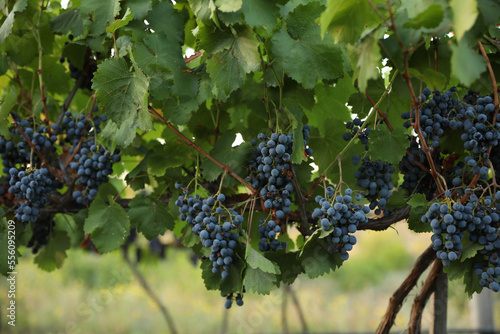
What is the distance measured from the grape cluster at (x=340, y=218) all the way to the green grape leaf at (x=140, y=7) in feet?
1.53

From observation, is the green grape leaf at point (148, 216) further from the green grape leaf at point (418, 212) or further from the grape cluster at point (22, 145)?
the green grape leaf at point (418, 212)

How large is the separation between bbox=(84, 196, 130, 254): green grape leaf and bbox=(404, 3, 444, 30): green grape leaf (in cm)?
66

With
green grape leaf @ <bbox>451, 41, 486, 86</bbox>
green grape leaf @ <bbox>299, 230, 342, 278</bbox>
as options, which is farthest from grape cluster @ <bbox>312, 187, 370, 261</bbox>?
green grape leaf @ <bbox>451, 41, 486, 86</bbox>

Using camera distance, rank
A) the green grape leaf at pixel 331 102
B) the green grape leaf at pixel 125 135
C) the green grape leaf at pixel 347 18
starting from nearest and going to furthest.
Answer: the green grape leaf at pixel 347 18
the green grape leaf at pixel 125 135
the green grape leaf at pixel 331 102

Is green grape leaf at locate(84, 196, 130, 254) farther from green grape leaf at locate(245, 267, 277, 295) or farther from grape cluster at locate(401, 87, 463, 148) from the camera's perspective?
grape cluster at locate(401, 87, 463, 148)

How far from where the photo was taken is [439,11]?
578mm

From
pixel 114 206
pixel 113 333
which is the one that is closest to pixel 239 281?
pixel 114 206

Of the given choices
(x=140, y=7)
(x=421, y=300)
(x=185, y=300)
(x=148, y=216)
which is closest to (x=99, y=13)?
(x=140, y=7)

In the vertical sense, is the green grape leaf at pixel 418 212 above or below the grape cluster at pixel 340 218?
A: above

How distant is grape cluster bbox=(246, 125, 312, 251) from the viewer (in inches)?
31.8

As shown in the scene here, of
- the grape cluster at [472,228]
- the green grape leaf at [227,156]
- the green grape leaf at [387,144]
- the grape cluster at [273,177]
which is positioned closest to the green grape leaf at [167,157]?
the green grape leaf at [227,156]

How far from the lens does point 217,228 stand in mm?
825

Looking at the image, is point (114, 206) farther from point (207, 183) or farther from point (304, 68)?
point (304, 68)

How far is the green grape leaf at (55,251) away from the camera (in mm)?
1293
